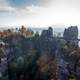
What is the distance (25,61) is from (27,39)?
427 inches

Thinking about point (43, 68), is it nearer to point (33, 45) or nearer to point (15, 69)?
point (15, 69)

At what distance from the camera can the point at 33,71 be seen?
16.3 meters

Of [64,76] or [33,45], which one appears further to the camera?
[33,45]

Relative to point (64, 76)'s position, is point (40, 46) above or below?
above

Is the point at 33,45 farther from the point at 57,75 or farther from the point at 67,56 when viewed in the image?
the point at 57,75

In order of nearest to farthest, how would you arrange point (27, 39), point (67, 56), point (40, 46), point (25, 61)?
point (25, 61)
point (67, 56)
point (40, 46)
point (27, 39)

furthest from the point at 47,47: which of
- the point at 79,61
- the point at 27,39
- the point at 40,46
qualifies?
the point at 79,61

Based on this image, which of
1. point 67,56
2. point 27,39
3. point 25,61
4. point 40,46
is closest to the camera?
point 25,61

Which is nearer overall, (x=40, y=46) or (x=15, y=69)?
(x=15, y=69)

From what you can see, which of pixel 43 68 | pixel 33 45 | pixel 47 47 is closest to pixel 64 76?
pixel 43 68

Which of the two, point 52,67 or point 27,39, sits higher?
point 27,39

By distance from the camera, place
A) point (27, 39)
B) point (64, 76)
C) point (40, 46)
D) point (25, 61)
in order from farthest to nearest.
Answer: point (27, 39)
point (40, 46)
point (25, 61)
point (64, 76)

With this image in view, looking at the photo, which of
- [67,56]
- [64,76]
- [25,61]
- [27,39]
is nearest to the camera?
[64,76]

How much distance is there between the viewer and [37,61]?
1786 centimetres
